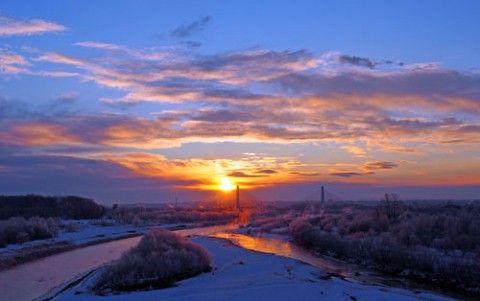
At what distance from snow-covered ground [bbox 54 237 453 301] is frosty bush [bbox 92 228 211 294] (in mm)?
736

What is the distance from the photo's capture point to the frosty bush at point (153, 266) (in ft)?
67.1

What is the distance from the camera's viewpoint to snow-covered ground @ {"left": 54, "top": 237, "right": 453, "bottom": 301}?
17562 millimetres

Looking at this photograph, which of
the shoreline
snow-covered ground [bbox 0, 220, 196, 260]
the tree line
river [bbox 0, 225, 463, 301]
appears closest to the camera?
river [bbox 0, 225, 463, 301]

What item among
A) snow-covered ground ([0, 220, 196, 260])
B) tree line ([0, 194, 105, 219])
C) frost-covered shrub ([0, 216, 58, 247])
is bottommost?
snow-covered ground ([0, 220, 196, 260])

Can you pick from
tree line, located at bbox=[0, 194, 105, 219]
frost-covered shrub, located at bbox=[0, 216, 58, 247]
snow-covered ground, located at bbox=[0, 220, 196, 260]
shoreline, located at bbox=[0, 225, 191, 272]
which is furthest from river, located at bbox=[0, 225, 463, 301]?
tree line, located at bbox=[0, 194, 105, 219]

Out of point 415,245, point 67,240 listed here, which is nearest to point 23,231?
point 67,240

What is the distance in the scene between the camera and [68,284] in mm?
21312

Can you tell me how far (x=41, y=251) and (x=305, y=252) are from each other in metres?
17.7

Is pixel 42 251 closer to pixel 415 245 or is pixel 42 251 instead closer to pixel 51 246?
pixel 51 246

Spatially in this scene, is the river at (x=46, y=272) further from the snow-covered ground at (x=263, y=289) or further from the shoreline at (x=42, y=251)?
the snow-covered ground at (x=263, y=289)

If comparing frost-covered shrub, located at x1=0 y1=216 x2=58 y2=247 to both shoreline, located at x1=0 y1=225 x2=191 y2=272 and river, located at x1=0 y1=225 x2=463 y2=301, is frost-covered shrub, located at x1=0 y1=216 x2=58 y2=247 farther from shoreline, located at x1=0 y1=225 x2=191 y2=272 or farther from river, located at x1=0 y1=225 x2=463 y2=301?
river, located at x1=0 y1=225 x2=463 y2=301

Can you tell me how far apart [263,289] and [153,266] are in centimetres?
577

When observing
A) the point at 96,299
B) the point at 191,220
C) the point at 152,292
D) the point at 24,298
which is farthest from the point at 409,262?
the point at 191,220

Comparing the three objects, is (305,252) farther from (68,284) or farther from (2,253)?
(2,253)
